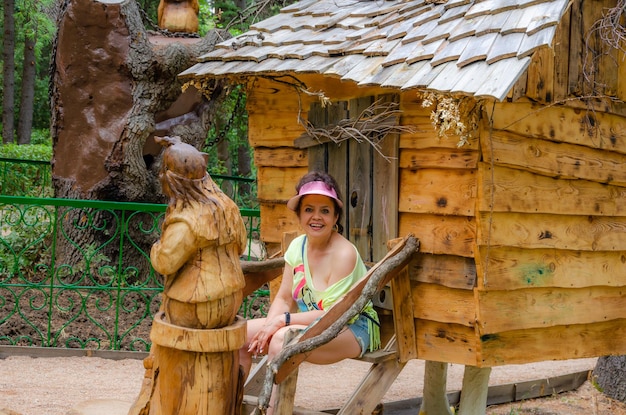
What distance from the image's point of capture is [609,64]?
480cm

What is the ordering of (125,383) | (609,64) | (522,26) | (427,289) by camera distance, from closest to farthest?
(522,26) → (427,289) → (609,64) → (125,383)

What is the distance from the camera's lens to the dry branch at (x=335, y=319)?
390 cm

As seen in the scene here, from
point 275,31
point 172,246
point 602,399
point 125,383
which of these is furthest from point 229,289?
point 602,399

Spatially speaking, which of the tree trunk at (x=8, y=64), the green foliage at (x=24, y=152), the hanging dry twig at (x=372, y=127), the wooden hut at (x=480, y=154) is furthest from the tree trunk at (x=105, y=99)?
the tree trunk at (x=8, y=64)

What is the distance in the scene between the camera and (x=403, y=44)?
4.48m

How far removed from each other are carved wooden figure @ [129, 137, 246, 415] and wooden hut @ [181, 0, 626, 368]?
1074 millimetres

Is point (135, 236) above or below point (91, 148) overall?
below

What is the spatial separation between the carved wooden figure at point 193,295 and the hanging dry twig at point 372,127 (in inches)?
45.6

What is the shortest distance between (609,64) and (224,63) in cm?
253

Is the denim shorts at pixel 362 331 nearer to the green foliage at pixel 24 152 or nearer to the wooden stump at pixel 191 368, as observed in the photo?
the wooden stump at pixel 191 368

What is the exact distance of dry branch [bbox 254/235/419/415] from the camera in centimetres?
390

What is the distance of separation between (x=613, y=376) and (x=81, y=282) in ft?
18.2

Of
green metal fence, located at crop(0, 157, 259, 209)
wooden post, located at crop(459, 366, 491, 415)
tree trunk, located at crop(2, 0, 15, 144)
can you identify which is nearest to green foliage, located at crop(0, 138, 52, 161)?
green metal fence, located at crop(0, 157, 259, 209)

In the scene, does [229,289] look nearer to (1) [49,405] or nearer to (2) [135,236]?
(1) [49,405]
